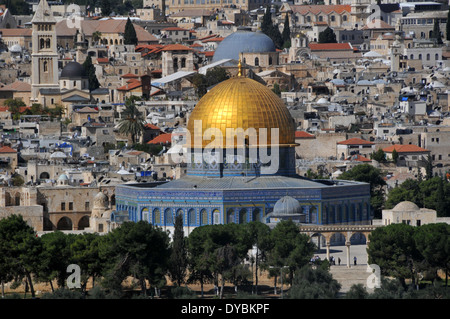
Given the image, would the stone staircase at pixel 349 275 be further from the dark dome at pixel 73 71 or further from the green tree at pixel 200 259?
the dark dome at pixel 73 71

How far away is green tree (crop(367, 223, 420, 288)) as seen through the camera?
218 ft

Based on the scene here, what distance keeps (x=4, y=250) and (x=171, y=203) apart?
39.2ft

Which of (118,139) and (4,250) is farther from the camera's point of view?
(118,139)

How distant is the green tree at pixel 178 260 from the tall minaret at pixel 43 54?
61306 millimetres

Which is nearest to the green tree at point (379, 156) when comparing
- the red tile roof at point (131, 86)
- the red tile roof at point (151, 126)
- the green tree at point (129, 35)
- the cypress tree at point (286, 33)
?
the red tile roof at point (151, 126)

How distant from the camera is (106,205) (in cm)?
8156

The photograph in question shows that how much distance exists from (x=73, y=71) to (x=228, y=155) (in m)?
49.4

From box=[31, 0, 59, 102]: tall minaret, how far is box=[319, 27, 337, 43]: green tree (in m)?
22.9

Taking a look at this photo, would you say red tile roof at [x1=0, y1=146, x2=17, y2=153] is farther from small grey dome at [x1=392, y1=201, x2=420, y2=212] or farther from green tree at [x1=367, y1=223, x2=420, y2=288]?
green tree at [x1=367, y1=223, x2=420, y2=288]

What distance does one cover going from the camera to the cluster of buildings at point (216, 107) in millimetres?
78125
